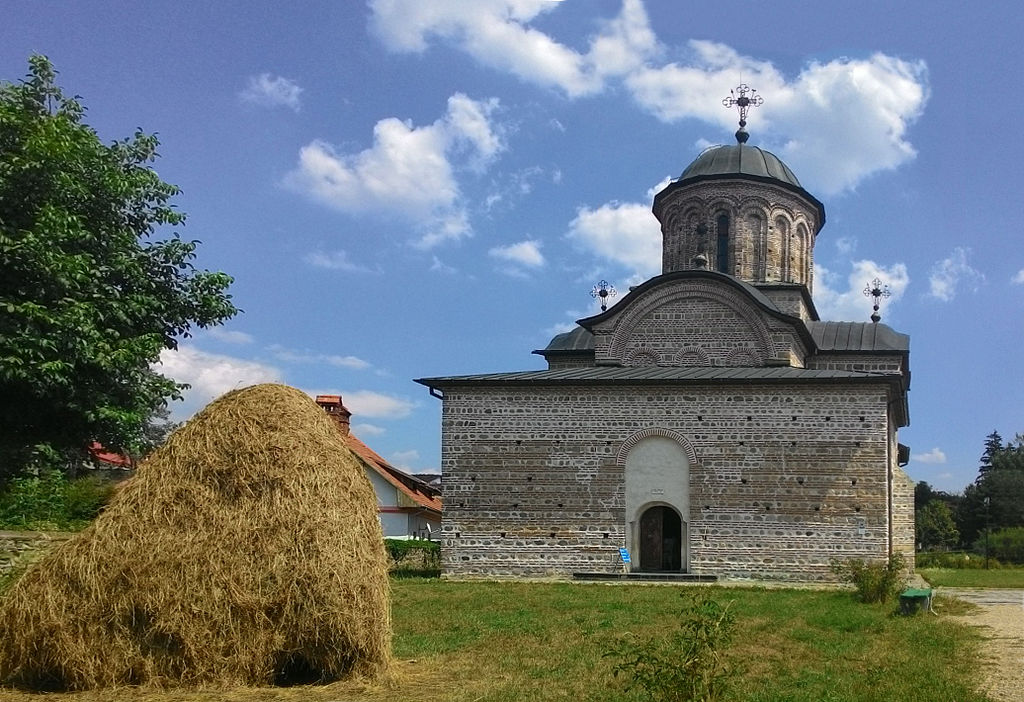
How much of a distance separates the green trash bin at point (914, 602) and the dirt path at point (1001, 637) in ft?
1.49

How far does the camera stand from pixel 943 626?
980 cm

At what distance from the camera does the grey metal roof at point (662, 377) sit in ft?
52.0

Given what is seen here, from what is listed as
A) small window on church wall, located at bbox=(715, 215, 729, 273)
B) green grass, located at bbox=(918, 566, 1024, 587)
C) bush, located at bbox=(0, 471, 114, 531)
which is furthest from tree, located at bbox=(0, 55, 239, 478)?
green grass, located at bbox=(918, 566, 1024, 587)

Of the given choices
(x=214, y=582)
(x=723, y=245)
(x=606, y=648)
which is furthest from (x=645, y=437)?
(x=214, y=582)

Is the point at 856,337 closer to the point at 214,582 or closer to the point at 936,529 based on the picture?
the point at 214,582

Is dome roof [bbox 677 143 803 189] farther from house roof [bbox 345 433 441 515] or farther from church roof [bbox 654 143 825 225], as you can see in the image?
house roof [bbox 345 433 441 515]

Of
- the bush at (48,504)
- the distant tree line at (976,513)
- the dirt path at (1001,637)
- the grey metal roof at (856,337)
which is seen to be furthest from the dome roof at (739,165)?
the distant tree line at (976,513)

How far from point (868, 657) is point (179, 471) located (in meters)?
5.93

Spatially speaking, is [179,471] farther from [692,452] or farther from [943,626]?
[692,452]

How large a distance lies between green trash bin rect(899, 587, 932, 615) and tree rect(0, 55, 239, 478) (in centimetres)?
973

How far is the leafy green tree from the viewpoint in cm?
4344

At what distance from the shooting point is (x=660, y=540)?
54.8 feet

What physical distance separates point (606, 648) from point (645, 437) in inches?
337

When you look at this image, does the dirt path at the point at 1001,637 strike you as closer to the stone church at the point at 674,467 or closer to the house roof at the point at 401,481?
the stone church at the point at 674,467
